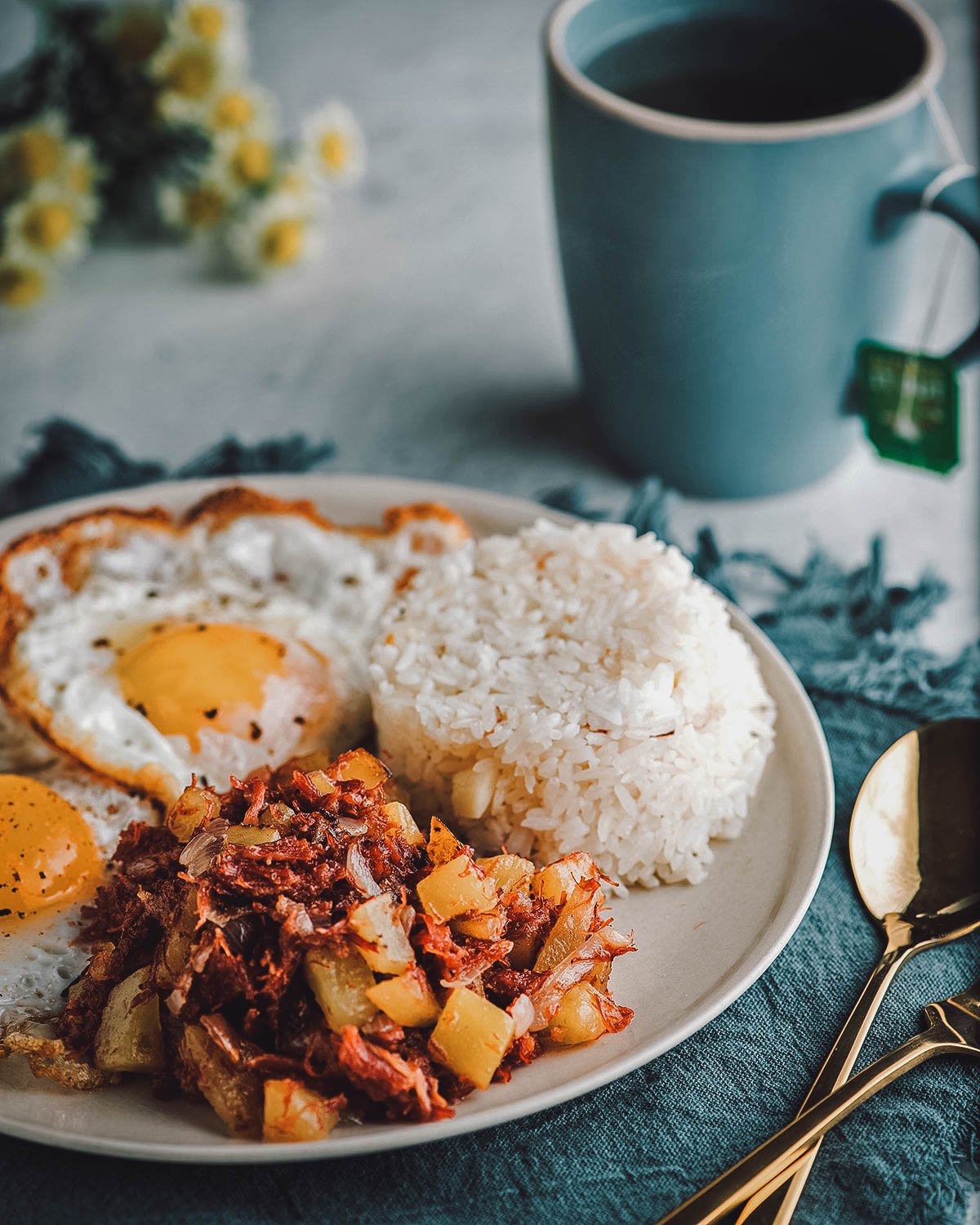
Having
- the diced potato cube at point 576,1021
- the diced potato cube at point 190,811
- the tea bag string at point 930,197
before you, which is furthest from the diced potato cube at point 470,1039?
the tea bag string at point 930,197

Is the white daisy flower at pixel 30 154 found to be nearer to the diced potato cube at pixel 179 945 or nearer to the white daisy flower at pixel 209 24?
the white daisy flower at pixel 209 24

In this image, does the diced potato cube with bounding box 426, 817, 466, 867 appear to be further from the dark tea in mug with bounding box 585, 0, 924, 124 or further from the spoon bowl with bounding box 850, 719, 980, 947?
the dark tea in mug with bounding box 585, 0, 924, 124

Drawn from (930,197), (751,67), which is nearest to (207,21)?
(751,67)

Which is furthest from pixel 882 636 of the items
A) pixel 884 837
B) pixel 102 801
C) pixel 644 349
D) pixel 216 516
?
pixel 102 801

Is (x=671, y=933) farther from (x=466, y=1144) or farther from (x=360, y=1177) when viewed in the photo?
(x=360, y=1177)

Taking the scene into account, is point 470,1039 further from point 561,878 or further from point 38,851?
point 38,851

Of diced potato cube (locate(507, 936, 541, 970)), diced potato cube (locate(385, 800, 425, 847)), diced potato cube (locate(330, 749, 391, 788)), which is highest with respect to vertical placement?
diced potato cube (locate(385, 800, 425, 847))

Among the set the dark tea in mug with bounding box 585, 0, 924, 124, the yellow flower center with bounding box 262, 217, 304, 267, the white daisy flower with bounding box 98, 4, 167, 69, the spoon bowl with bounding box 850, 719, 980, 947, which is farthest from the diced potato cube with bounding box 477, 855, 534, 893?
the white daisy flower with bounding box 98, 4, 167, 69
